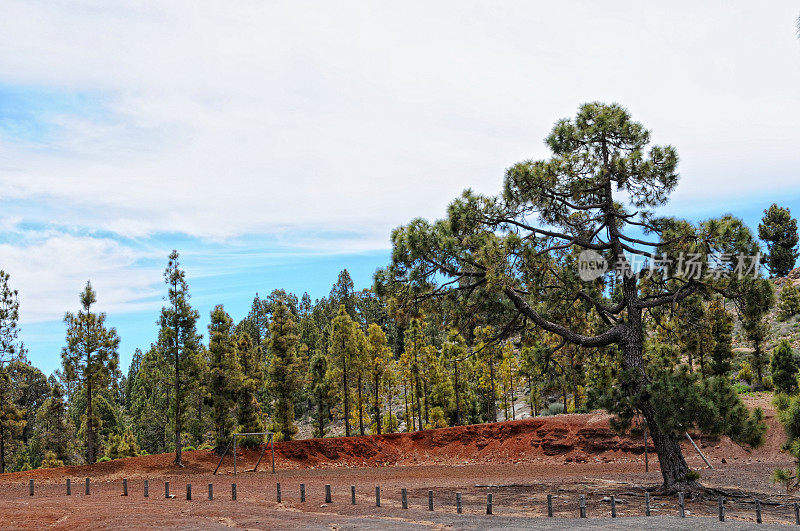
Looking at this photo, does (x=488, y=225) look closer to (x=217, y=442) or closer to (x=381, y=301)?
(x=381, y=301)

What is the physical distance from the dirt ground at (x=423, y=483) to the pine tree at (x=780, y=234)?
50.2m

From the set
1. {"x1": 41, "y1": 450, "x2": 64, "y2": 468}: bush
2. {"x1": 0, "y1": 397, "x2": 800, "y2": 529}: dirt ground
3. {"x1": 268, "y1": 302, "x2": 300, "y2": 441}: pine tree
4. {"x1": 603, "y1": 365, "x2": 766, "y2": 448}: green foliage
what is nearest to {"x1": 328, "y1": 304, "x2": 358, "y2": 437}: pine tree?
{"x1": 268, "y1": 302, "x2": 300, "y2": 441}: pine tree

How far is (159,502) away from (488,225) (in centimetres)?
1429

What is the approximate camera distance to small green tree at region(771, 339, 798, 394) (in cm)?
3834

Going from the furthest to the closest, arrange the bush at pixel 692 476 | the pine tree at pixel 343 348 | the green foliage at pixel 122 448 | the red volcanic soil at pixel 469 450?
1. the green foliage at pixel 122 448
2. the pine tree at pixel 343 348
3. the red volcanic soil at pixel 469 450
4. the bush at pixel 692 476

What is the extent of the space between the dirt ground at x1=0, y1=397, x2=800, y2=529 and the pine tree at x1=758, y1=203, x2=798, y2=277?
50235 millimetres

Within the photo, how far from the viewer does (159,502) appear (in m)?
19.5

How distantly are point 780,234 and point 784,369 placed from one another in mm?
49144

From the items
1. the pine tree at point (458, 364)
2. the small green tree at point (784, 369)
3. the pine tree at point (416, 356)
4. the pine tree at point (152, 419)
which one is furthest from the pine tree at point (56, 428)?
the small green tree at point (784, 369)

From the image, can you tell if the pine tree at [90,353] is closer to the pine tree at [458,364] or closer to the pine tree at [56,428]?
the pine tree at [56,428]

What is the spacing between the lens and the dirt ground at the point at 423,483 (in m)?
15.4

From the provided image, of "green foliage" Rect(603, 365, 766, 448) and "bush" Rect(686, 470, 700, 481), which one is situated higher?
"green foliage" Rect(603, 365, 766, 448)

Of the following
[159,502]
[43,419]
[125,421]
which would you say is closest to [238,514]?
[159,502]

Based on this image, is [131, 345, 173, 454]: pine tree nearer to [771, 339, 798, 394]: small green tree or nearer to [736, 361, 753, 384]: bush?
[771, 339, 798, 394]: small green tree
